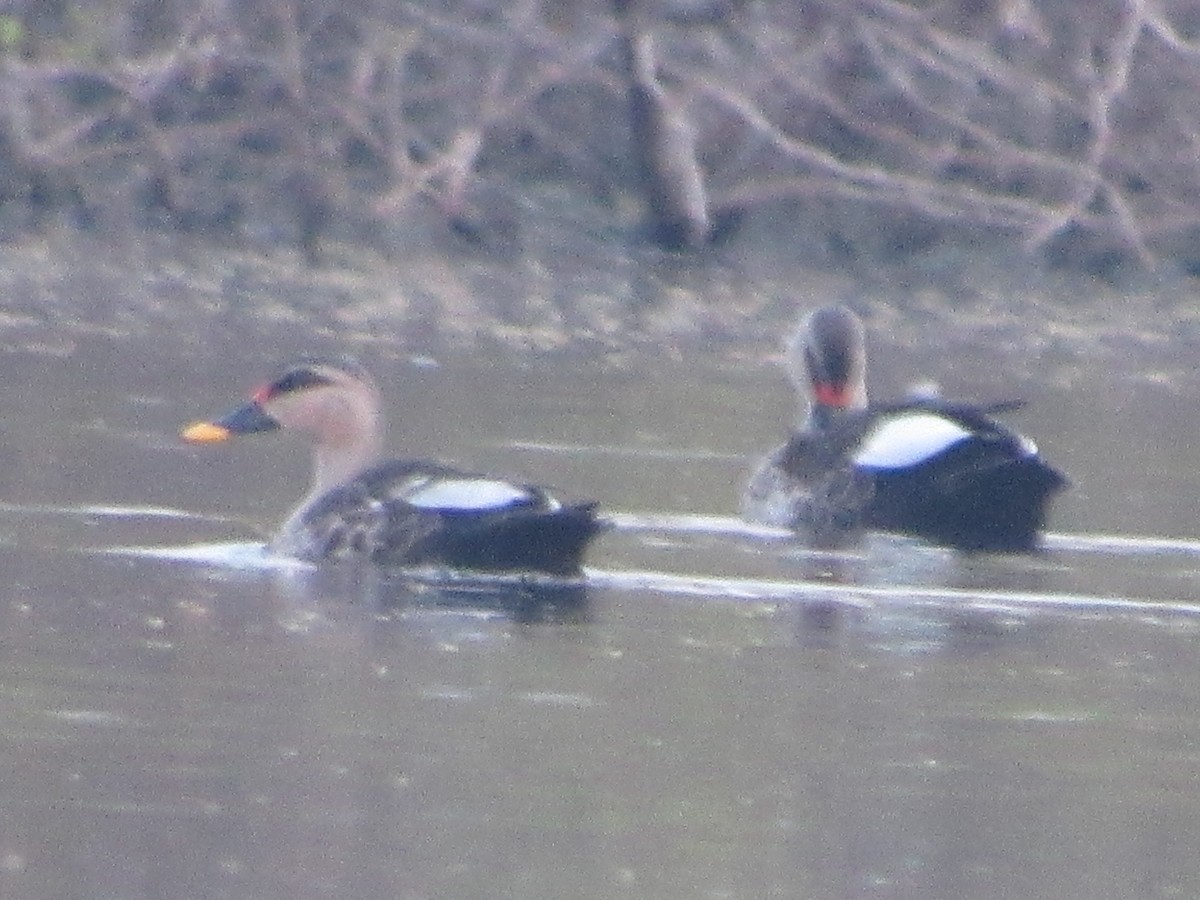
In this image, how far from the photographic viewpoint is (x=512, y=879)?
6336 mm

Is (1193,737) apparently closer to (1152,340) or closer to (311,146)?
(1152,340)

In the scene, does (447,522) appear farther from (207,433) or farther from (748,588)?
(207,433)

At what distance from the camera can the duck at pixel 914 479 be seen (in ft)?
38.9

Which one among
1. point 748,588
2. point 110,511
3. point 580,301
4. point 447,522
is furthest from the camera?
point 580,301

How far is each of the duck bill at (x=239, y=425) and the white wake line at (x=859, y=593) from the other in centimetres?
159

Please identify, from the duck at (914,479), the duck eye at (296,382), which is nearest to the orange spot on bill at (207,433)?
the duck eye at (296,382)

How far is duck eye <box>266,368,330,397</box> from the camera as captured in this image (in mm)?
11664

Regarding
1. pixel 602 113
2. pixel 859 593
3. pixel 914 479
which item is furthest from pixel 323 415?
pixel 602 113

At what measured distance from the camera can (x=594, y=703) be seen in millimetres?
8094

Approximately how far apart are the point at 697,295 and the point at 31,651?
1119 centimetres

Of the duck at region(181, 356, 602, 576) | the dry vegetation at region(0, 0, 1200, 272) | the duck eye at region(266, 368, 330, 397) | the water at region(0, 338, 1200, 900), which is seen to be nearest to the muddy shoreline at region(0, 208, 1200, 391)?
the dry vegetation at region(0, 0, 1200, 272)

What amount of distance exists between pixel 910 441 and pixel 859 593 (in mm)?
2048

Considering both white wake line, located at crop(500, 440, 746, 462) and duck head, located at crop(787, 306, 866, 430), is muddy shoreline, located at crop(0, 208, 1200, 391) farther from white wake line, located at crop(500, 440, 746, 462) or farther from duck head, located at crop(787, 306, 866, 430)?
duck head, located at crop(787, 306, 866, 430)

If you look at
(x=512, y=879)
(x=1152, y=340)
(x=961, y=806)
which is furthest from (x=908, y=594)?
(x=1152, y=340)
